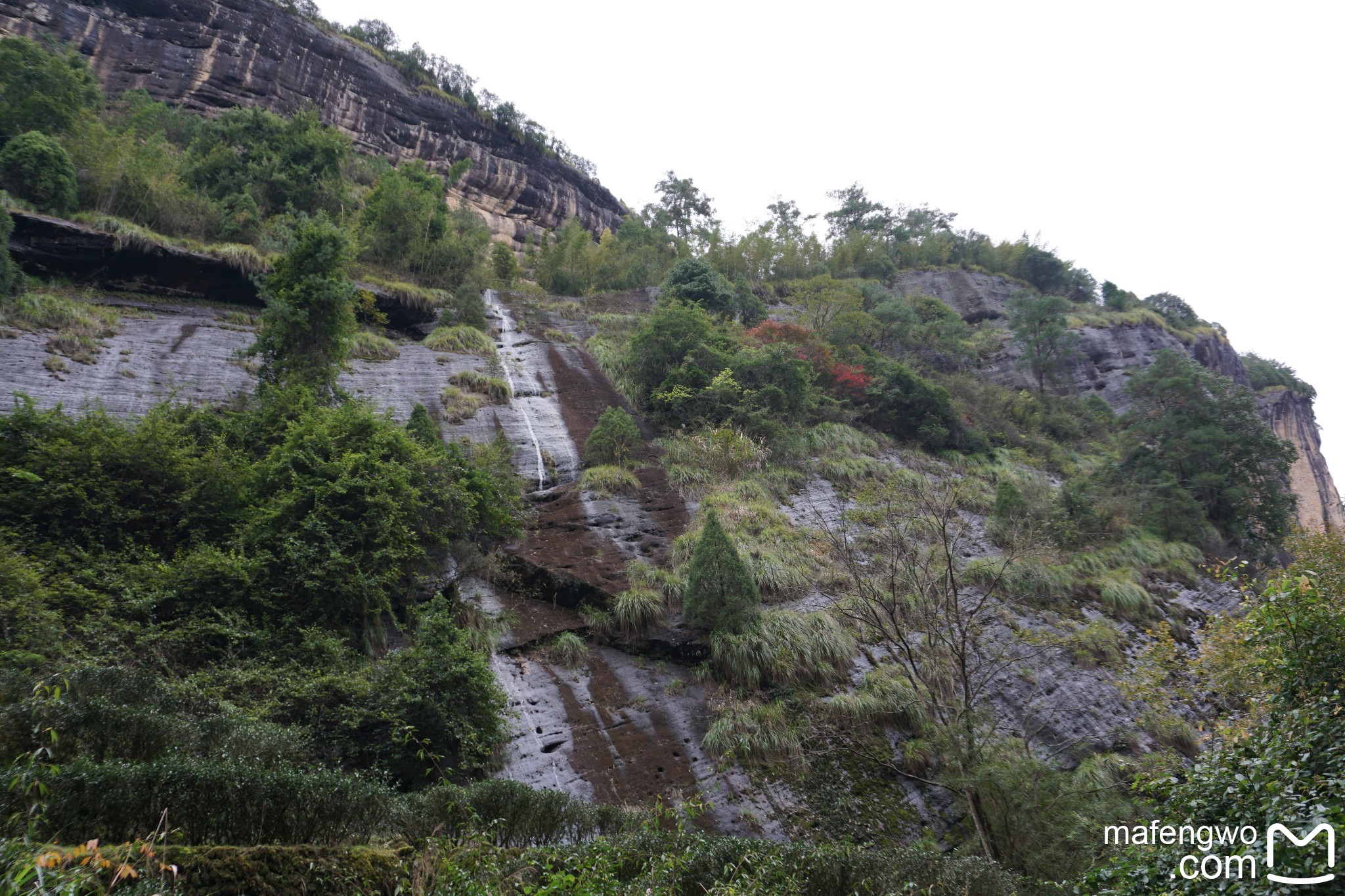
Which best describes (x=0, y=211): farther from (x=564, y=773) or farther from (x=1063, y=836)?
(x=1063, y=836)

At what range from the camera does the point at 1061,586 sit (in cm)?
1296

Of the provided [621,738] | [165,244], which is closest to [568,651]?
[621,738]

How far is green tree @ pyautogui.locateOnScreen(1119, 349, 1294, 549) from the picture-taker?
1641cm

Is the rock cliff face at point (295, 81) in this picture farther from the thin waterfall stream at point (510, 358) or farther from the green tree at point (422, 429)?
the green tree at point (422, 429)

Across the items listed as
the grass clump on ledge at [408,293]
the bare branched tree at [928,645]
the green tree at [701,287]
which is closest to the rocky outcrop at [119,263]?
the grass clump on ledge at [408,293]

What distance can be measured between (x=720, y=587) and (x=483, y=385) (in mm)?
8685

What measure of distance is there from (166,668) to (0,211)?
11.4 meters

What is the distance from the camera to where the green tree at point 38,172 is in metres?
14.1

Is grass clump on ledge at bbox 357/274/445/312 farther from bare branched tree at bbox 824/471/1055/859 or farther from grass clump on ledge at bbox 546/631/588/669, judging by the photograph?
bare branched tree at bbox 824/471/1055/859

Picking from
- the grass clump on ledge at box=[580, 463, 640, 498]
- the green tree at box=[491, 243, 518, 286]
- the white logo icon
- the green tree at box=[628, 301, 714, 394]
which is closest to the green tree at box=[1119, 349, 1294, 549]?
the green tree at box=[628, 301, 714, 394]

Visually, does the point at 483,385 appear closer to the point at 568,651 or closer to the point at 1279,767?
the point at 568,651

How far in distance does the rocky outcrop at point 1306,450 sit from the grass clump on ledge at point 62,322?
4587 cm

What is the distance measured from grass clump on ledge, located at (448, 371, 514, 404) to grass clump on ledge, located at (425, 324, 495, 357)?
1.55 m

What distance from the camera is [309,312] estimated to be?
39.2ft
